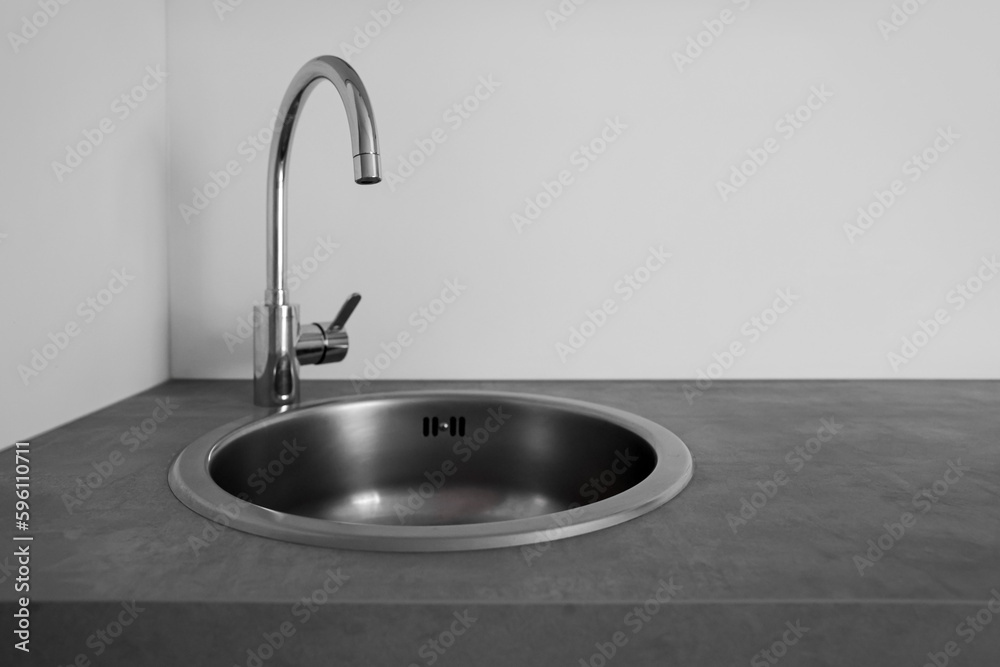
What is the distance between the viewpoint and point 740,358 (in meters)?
1.26

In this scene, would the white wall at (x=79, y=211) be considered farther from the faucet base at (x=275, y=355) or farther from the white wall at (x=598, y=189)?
the faucet base at (x=275, y=355)

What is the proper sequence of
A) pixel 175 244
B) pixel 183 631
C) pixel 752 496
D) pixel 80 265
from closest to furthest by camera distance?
pixel 183 631, pixel 752 496, pixel 80 265, pixel 175 244

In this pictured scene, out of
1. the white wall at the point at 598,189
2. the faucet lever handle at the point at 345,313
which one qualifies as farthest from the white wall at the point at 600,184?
the faucet lever handle at the point at 345,313

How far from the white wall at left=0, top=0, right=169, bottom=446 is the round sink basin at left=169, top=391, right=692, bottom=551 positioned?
244mm

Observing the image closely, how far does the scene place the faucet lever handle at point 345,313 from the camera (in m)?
1.01

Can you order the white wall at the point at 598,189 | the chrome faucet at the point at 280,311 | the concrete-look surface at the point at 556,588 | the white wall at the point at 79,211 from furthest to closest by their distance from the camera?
the white wall at the point at 598,189, the chrome faucet at the point at 280,311, the white wall at the point at 79,211, the concrete-look surface at the point at 556,588

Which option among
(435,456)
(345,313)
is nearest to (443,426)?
(435,456)

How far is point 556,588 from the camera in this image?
0.47 metres

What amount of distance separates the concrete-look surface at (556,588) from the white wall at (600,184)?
1.93 ft

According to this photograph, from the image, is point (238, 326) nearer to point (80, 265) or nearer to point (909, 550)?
point (80, 265)

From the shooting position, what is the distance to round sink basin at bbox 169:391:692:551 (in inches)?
35.3

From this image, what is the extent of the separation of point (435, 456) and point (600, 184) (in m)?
0.55

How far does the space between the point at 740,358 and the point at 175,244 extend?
102cm

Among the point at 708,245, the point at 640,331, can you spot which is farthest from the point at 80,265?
the point at 708,245
